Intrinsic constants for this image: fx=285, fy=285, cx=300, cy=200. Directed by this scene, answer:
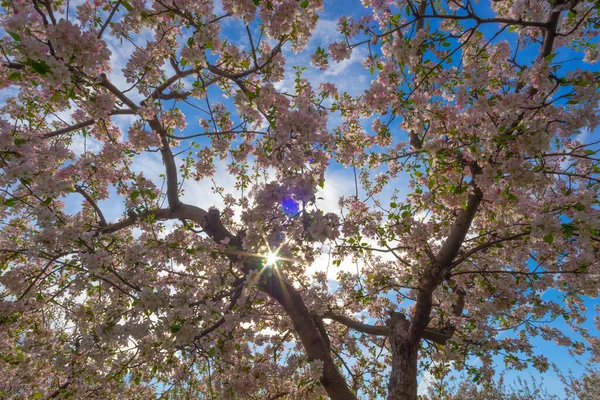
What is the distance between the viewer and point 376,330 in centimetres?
630

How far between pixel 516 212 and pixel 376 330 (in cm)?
371

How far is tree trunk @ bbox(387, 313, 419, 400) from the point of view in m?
4.93

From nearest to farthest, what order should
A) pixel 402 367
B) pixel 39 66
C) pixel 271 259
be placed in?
pixel 39 66, pixel 271 259, pixel 402 367

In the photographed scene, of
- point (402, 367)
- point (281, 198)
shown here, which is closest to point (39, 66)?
point (281, 198)

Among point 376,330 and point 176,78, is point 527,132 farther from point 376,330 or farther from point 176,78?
point 176,78

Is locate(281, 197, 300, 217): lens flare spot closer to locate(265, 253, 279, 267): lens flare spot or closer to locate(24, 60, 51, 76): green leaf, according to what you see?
locate(265, 253, 279, 267): lens flare spot

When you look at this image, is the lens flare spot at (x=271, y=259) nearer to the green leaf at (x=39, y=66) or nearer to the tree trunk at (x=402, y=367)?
the green leaf at (x=39, y=66)

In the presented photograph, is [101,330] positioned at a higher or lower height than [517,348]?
lower

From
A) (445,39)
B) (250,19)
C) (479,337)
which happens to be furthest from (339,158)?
(479,337)

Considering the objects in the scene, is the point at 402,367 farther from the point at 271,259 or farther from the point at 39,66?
the point at 39,66

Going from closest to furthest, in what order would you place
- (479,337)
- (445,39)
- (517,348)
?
(445,39) < (479,337) < (517,348)

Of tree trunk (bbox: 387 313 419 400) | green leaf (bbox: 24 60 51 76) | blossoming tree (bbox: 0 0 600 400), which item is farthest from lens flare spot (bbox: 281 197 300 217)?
tree trunk (bbox: 387 313 419 400)

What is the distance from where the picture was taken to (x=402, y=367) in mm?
5211

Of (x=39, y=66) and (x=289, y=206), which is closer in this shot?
(x=39, y=66)
